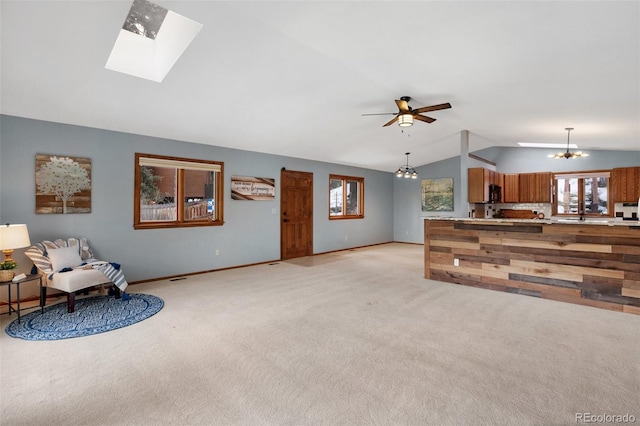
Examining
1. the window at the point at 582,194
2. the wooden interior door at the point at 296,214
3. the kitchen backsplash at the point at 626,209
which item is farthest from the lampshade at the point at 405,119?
the kitchen backsplash at the point at 626,209

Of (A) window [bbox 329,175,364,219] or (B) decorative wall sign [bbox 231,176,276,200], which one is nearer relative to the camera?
(B) decorative wall sign [bbox 231,176,276,200]

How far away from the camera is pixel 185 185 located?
5730 mm

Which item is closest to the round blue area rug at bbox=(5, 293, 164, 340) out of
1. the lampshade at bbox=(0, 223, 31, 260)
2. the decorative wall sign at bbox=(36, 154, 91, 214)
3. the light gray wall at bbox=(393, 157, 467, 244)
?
the lampshade at bbox=(0, 223, 31, 260)

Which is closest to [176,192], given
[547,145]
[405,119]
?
[405,119]

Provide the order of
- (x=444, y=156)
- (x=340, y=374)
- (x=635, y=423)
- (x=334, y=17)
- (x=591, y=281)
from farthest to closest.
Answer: (x=444, y=156), (x=591, y=281), (x=334, y=17), (x=340, y=374), (x=635, y=423)

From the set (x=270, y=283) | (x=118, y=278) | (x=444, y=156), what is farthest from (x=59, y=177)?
(x=444, y=156)

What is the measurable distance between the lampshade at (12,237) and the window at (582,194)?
1036cm

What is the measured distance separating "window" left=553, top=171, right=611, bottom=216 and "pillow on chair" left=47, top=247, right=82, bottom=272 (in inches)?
394

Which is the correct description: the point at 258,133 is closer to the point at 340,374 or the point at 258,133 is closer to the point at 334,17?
the point at 334,17

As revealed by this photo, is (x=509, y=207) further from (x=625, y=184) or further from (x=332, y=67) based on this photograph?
(x=332, y=67)

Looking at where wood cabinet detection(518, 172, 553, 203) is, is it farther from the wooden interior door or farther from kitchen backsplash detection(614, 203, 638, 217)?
the wooden interior door

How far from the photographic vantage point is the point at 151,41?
3.48m

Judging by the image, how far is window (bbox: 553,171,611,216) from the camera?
739 centimetres

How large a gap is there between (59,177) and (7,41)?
204 cm
